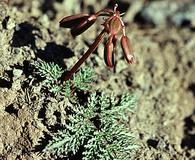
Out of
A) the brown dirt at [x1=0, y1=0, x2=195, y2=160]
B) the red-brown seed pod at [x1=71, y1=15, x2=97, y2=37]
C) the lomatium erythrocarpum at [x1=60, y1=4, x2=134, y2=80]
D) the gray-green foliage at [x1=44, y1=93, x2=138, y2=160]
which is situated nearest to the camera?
the lomatium erythrocarpum at [x1=60, y1=4, x2=134, y2=80]

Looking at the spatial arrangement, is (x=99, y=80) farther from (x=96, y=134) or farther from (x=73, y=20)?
(x=73, y=20)

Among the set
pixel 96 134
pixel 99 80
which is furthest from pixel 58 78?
pixel 99 80

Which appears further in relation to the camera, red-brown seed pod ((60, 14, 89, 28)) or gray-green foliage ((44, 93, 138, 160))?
gray-green foliage ((44, 93, 138, 160))

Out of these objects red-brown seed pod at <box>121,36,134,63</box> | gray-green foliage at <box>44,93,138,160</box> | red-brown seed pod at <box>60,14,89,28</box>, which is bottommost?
gray-green foliage at <box>44,93,138,160</box>

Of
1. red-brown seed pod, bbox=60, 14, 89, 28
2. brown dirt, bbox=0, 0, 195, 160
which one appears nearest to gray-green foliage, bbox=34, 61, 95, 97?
brown dirt, bbox=0, 0, 195, 160

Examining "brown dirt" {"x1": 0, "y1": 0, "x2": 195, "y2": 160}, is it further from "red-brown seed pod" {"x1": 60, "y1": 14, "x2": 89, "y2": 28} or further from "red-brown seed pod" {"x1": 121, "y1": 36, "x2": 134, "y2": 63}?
"red-brown seed pod" {"x1": 121, "y1": 36, "x2": 134, "y2": 63}
